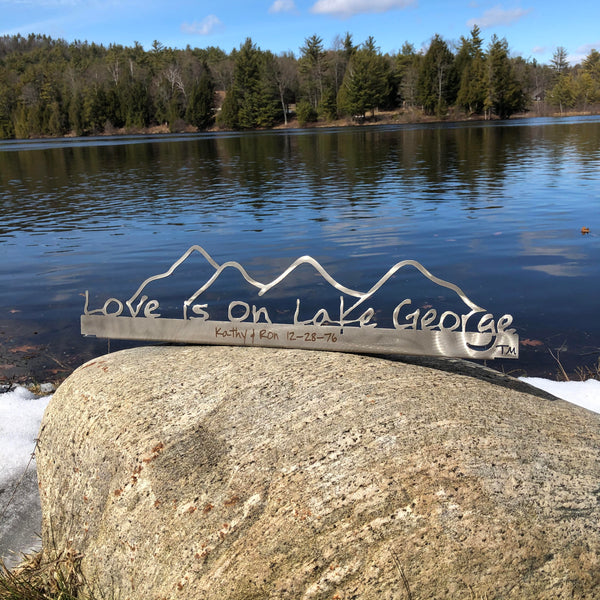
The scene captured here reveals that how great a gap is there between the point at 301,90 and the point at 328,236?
99.5 m

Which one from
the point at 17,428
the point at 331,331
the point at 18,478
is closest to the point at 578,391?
the point at 331,331

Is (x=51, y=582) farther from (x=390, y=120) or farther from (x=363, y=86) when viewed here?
(x=390, y=120)

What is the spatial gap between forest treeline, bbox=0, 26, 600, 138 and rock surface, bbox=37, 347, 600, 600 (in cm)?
9359

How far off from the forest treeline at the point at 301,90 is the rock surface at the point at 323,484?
9359 centimetres

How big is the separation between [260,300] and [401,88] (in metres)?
98.6

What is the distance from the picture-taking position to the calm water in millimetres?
7848

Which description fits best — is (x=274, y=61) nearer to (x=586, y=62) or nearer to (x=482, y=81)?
(x=482, y=81)

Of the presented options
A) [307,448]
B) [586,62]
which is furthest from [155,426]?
[586,62]

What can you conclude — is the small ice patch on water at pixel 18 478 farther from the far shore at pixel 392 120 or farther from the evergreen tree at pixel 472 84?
the evergreen tree at pixel 472 84

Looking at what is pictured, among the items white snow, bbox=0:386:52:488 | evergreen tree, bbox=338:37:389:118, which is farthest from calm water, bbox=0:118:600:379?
evergreen tree, bbox=338:37:389:118

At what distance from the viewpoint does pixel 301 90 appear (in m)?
105

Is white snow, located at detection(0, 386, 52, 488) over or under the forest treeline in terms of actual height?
under

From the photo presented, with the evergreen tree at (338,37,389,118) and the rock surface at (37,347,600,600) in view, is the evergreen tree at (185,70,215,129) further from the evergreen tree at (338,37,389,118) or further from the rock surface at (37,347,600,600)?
the rock surface at (37,347,600,600)

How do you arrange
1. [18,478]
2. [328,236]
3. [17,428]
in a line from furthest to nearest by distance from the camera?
[328,236]
[17,428]
[18,478]
